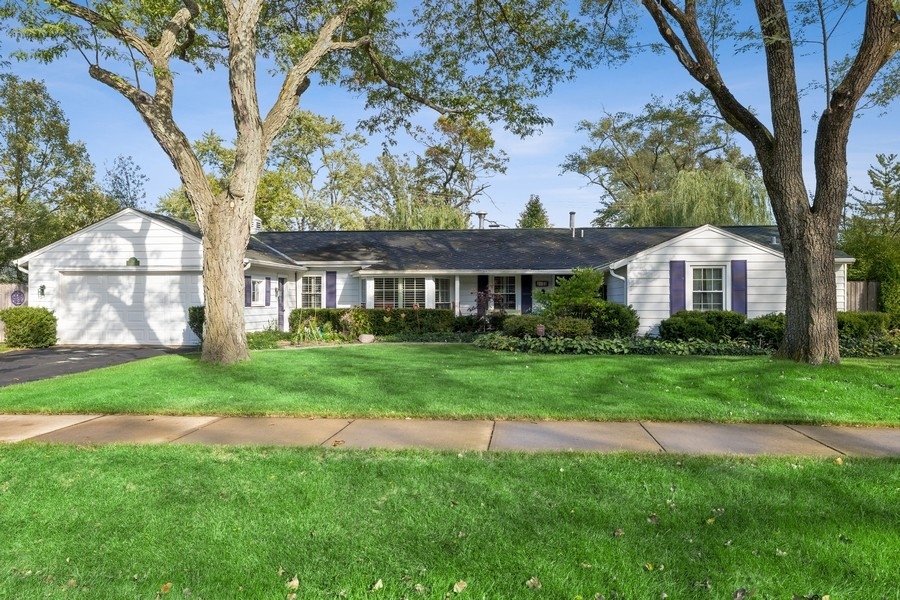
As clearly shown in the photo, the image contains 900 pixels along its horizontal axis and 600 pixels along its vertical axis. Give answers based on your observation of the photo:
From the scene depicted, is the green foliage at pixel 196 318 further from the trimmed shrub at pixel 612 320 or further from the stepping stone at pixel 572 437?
the stepping stone at pixel 572 437

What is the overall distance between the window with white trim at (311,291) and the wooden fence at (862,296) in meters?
17.0

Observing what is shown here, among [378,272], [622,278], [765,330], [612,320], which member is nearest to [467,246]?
[378,272]

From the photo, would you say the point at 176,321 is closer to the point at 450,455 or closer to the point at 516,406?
the point at 516,406

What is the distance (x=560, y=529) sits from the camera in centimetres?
344

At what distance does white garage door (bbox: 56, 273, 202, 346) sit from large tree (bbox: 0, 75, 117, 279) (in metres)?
11.1

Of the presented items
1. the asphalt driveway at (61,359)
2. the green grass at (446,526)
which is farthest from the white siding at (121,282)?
the green grass at (446,526)

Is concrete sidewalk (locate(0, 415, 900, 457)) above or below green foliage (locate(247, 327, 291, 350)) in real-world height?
below

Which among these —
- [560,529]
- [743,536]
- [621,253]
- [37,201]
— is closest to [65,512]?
[560,529]

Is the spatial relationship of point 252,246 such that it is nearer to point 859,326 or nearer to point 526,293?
point 526,293

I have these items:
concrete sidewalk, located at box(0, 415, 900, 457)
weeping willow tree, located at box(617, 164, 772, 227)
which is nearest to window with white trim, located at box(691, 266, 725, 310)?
concrete sidewalk, located at box(0, 415, 900, 457)

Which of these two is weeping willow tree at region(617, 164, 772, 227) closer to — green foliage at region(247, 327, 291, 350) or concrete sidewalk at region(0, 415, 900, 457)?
green foliage at region(247, 327, 291, 350)

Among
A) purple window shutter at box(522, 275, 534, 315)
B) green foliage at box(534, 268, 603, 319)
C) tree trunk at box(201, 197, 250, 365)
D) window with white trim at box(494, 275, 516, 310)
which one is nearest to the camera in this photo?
tree trunk at box(201, 197, 250, 365)

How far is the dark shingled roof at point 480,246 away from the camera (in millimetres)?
19484

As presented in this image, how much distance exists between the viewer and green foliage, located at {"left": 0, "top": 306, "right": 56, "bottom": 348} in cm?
1642
